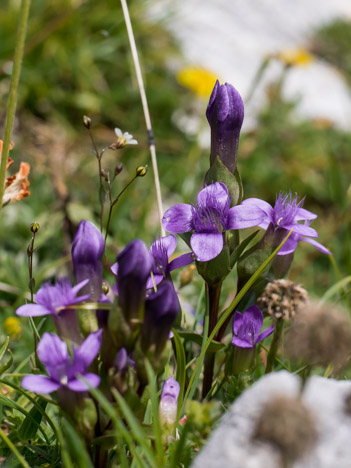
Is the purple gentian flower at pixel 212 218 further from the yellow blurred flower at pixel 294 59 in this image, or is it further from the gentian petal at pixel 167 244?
the yellow blurred flower at pixel 294 59

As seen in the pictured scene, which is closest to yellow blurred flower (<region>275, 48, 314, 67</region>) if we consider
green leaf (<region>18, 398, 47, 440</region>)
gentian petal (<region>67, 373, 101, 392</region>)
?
green leaf (<region>18, 398, 47, 440</region>)

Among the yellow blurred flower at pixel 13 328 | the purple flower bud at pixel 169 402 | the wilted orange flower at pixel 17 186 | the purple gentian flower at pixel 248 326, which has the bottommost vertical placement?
the yellow blurred flower at pixel 13 328

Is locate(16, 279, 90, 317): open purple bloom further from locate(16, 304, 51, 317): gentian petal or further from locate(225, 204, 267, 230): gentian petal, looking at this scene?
locate(225, 204, 267, 230): gentian petal

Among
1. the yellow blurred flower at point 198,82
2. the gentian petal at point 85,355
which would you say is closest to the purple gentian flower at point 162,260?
the gentian petal at point 85,355

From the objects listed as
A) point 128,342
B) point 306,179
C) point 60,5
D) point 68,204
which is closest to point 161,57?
point 60,5

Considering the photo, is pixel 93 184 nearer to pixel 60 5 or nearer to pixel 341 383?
pixel 60 5
